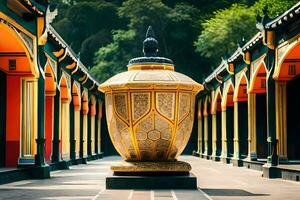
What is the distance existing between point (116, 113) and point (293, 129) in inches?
534

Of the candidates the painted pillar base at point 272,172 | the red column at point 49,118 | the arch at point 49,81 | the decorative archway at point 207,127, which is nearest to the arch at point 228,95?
the decorative archway at point 207,127

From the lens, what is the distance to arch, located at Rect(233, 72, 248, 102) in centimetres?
2478

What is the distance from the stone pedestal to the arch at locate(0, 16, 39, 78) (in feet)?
16.6

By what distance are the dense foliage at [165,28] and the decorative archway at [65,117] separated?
74.6ft

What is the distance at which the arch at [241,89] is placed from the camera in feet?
81.3

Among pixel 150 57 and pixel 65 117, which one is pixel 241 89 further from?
pixel 150 57

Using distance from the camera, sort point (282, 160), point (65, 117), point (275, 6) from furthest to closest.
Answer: point (275, 6) < point (65, 117) < point (282, 160)

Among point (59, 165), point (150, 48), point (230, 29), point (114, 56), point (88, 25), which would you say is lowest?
point (59, 165)

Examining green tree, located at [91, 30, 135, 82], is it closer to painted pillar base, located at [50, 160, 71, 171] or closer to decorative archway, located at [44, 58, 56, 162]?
decorative archway, located at [44, 58, 56, 162]

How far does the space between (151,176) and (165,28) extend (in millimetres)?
41895

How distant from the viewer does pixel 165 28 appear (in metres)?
53.2

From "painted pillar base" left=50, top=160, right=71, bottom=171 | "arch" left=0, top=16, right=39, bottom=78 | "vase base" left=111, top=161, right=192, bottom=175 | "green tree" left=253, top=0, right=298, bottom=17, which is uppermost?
"green tree" left=253, top=0, right=298, bottom=17

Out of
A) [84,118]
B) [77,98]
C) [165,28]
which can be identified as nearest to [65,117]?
[77,98]

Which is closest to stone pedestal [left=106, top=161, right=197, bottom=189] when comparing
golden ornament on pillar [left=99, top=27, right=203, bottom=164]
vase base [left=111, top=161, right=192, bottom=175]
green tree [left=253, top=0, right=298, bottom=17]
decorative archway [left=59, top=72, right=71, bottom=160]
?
vase base [left=111, top=161, right=192, bottom=175]
